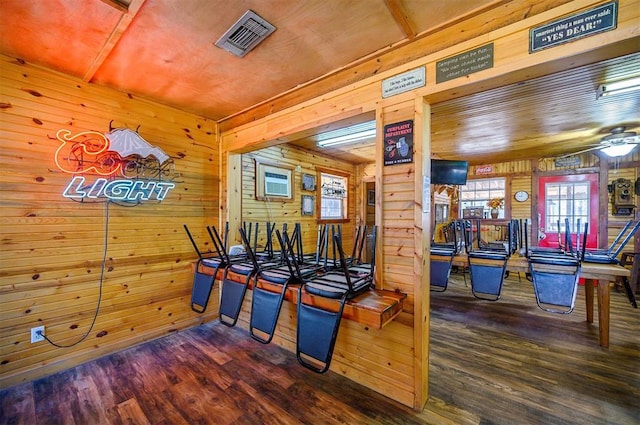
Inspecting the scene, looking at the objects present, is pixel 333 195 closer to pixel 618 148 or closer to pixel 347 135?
pixel 347 135

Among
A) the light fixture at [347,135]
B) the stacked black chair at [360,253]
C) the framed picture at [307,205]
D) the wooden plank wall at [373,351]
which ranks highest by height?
the light fixture at [347,135]

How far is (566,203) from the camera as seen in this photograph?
19.1 feet

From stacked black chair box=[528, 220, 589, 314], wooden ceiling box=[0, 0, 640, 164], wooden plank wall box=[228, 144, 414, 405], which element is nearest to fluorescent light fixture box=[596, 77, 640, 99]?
wooden ceiling box=[0, 0, 640, 164]

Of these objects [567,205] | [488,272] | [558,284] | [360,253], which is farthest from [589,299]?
[567,205]

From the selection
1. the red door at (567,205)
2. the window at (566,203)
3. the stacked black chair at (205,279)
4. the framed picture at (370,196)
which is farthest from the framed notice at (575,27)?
the window at (566,203)

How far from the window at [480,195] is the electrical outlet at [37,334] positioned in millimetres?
7796

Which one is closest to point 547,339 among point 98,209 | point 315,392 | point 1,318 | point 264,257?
point 315,392

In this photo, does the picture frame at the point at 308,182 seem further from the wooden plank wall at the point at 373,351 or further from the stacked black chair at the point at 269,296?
the stacked black chair at the point at 269,296

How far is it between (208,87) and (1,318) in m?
2.62

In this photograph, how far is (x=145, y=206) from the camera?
2.98m

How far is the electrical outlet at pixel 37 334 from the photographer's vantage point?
2326mm

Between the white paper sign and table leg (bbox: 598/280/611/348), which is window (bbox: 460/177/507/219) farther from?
the white paper sign

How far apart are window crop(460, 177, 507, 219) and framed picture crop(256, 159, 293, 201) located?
15.8 feet

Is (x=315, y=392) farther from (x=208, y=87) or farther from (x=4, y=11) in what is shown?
(x=4, y=11)
